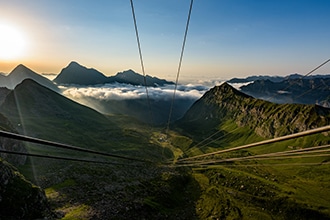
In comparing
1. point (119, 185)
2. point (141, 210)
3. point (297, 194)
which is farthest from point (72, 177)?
point (297, 194)

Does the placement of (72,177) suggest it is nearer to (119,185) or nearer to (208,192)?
(119,185)

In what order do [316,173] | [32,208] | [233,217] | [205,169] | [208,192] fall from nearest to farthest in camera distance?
1. [32,208]
2. [233,217]
3. [208,192]
4. [205,169]
5. [316,173]

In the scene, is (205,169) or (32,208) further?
(205,169)

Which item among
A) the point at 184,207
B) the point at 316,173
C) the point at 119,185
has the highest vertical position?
the point at 119,185

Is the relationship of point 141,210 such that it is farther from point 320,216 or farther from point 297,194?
point 297,194

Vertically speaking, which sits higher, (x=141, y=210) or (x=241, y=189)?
(x=141, y=210)

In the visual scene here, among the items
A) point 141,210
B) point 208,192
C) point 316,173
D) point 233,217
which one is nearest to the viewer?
point 141,210

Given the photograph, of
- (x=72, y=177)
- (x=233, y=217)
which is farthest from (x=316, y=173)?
(x=72, y=177)
